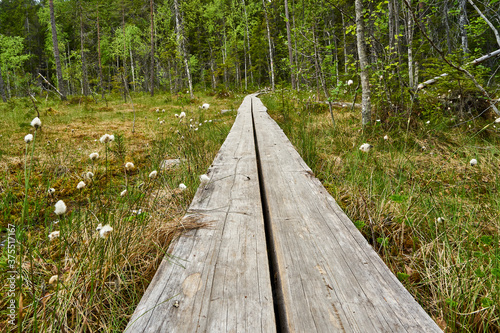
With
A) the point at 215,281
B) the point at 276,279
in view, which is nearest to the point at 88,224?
the point at 215,281

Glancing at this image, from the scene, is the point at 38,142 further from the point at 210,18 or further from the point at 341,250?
the point at 210,18

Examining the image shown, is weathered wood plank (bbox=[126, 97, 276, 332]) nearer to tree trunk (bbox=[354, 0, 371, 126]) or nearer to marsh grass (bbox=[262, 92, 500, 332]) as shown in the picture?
marsh grass (bbox=[262, 92, 500, 332])

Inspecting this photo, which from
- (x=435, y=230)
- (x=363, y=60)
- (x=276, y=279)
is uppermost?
(x=363, y=60)

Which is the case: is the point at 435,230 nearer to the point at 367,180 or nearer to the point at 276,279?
the point at 367,180

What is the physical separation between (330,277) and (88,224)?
1.64 metres

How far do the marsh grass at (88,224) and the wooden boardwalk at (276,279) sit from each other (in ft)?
0.70

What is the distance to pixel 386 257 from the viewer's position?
52.3 inches

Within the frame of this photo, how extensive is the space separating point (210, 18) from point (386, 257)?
3201 centimetres

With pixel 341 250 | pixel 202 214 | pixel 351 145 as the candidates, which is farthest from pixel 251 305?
pixel 351 145

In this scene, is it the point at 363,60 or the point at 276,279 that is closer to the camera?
the point at 276,279

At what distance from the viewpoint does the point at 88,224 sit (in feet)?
5.33

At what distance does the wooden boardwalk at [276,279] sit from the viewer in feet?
2.26

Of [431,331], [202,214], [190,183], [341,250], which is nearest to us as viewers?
[431,331]

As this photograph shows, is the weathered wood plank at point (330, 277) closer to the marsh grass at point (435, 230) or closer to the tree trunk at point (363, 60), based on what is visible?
the marsh grass at point (435, 230)
